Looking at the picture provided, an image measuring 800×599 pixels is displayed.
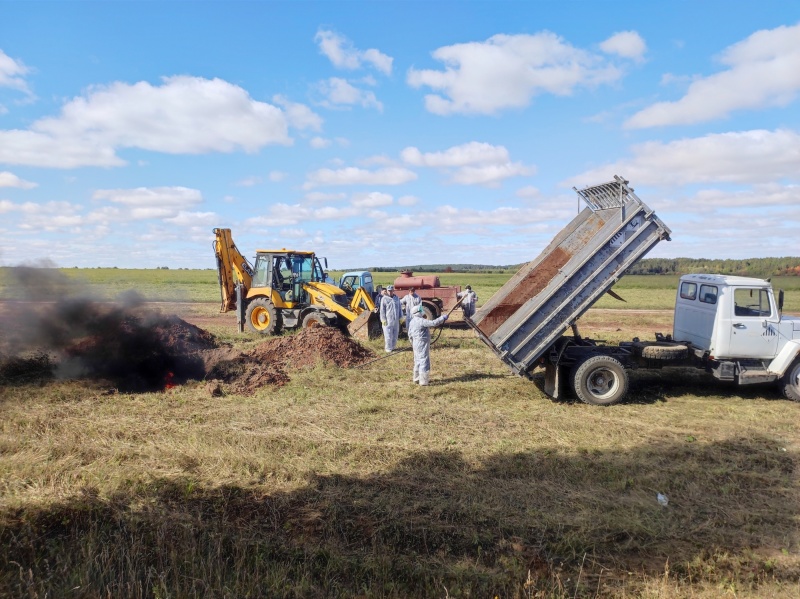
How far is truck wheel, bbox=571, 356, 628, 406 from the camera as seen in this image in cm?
877

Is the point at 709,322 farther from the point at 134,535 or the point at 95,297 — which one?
the point at 95,297

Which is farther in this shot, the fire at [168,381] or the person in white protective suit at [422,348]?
the person in white protective suit at [422,348]

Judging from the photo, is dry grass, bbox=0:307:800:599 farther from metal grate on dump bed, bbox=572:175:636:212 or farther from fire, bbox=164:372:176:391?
metal grate on dump bed, bbox=572:175:636:212

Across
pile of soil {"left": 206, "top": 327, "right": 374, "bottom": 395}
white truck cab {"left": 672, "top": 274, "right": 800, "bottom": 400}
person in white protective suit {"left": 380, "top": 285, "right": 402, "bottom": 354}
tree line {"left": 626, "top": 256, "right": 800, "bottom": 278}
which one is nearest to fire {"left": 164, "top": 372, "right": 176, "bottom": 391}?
pile of soil {"left": 206, "top": 327, "right": 374, "bottom": 395}

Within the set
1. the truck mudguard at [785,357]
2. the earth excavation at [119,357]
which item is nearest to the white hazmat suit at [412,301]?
the earth excavation at [119,357]

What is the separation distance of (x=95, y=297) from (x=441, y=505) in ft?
28.0

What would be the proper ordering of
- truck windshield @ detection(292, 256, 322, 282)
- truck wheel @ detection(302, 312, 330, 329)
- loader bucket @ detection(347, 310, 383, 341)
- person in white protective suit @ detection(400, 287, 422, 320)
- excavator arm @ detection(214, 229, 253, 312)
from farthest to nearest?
excavator arm @ detection(214, 229, 253, 312) < truck windshield @ detection(292, 256, 322, 282) < truck wheel @ detection(302, 312, 330, 329) < loader bucket @ detection(347, 310, 383, 341) < person in white protective suit @ detection(400, 287, 422, 320)

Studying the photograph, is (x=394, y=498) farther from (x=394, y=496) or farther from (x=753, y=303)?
(x=753, y=303)

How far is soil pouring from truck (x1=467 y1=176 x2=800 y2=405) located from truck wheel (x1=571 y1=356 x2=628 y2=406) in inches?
0.6

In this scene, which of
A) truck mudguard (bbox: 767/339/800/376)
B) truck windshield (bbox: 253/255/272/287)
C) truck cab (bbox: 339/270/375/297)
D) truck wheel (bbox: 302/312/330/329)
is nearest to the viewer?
truck mudguard (bbox: 767/339/800/376)

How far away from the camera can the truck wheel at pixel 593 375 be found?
8.77 metres

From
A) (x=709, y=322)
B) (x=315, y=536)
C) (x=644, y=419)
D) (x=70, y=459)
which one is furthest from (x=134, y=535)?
(x=709, y=322)

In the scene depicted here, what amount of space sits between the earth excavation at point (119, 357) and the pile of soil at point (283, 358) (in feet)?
0.07

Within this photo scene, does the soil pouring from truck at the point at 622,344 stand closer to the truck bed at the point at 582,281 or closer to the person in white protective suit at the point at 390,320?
the truck bed at the point at 582,281
